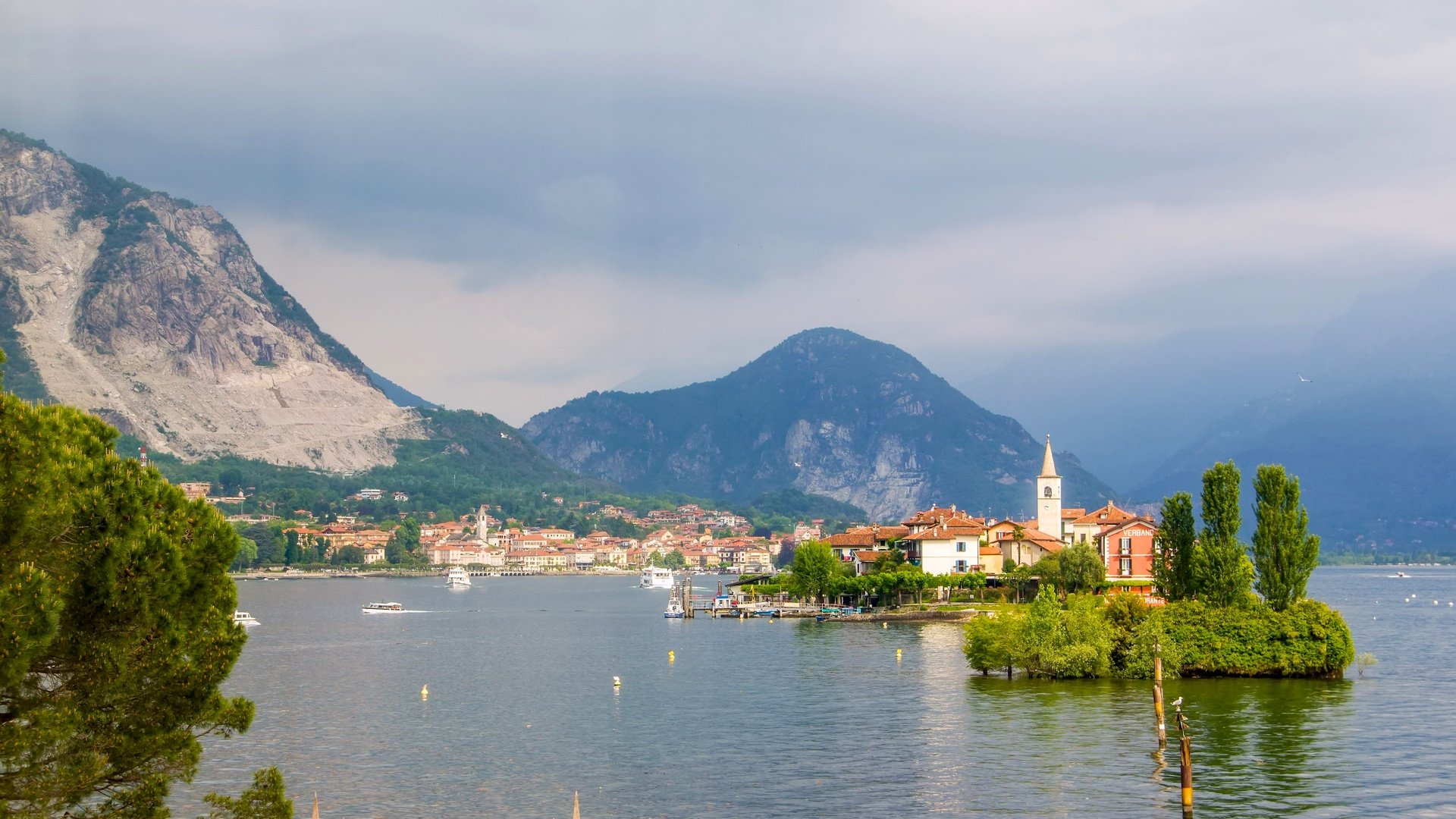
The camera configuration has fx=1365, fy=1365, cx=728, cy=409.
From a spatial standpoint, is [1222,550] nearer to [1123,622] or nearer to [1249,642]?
[1249,642]

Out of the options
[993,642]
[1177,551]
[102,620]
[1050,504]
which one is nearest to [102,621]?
[102,620]

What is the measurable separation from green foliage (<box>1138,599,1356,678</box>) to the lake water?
4.82 feet

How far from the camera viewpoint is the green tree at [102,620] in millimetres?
25156

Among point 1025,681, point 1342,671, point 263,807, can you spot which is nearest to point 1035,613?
point 1025,681

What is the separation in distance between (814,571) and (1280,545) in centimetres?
7747

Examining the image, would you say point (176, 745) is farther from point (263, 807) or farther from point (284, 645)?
point (284, 645)

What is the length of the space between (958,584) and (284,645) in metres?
68.5

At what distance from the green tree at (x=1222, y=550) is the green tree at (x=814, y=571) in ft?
235

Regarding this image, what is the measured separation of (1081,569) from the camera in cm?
12556

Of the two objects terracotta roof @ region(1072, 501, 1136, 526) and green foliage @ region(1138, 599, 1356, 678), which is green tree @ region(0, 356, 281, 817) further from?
terracotta roof @ region(1072, 501, 1136, 526)

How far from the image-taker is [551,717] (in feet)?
244

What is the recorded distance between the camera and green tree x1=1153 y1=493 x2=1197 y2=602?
8462 centimetres

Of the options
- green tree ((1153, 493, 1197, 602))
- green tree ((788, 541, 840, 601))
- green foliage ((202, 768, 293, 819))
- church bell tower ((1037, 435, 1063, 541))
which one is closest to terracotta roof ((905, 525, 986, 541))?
green tree ((788, 541, 840, 601))

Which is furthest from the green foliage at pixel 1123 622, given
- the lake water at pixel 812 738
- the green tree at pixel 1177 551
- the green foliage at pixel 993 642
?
the green foliage at pixel 993 642
